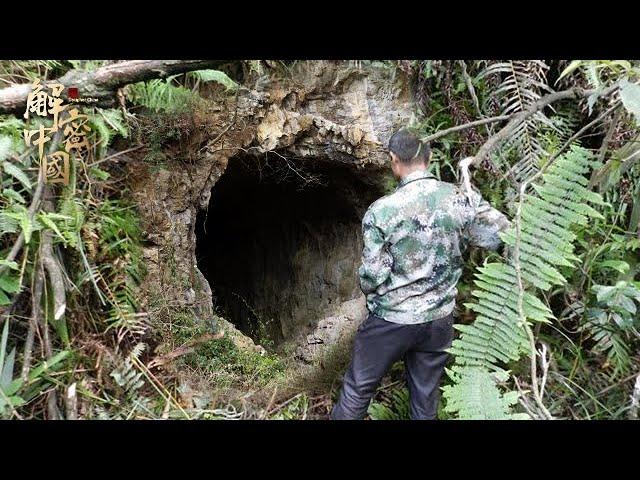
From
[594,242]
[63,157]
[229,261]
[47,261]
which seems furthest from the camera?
[229,261]

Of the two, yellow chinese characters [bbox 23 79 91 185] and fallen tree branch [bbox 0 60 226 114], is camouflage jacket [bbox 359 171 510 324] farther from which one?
yellow chinese characters [bbox 23 79 91 185]

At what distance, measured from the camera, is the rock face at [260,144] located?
11.5 ft

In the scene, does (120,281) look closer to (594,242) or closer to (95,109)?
(95,109)


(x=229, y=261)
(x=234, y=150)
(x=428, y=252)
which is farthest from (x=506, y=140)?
(x=229, y=261)

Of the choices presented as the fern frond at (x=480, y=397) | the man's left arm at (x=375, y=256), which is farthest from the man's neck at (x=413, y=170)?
the fern frond at (x=480, y=397)

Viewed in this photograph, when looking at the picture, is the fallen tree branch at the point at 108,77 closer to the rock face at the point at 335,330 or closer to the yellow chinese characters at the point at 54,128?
the yellow chinese characters at the point at 54,128

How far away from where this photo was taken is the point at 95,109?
3.14 meters

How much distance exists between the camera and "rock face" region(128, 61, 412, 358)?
3508mm

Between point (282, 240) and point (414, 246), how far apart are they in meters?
3.27

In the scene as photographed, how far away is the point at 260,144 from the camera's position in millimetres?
3879

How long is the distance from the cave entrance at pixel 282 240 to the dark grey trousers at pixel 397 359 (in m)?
1.71

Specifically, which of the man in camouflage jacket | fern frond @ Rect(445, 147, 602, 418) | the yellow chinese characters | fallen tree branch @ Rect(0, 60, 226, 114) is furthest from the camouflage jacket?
the yellow chinese characters

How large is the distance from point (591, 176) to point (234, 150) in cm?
226

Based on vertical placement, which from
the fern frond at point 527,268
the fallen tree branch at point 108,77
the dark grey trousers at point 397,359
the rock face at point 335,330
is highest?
the fallen tree branch at point 108,77
